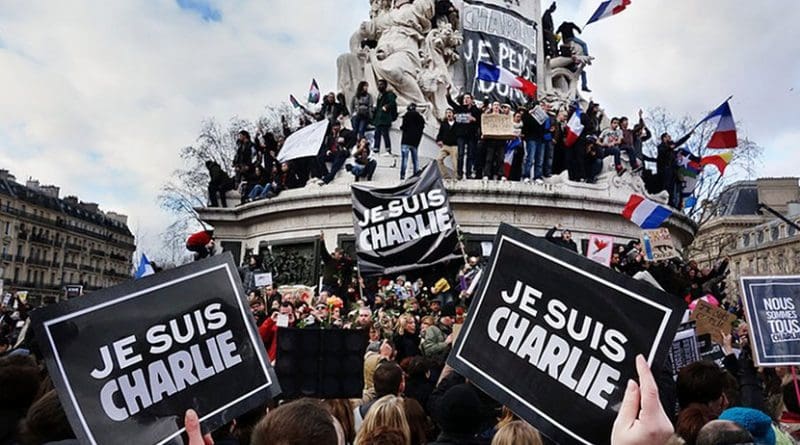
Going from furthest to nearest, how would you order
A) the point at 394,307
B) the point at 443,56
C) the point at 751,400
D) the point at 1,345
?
the point at 443,56 < the point at 394,307 < the point at 1,345 < the point at 751,400

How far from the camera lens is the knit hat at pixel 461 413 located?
3.56m

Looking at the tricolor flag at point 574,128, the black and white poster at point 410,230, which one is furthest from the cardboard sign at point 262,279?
the tricolor flag at point 574,128

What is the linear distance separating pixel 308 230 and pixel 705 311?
470 inches

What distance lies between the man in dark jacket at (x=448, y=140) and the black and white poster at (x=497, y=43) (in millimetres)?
4052

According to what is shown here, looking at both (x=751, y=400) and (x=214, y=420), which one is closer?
(x=214, y=420)

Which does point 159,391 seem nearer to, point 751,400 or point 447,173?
point 751,400

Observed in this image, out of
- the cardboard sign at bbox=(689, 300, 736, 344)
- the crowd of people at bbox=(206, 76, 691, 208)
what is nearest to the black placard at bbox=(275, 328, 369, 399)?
the cardboard sign at bbox=(689, 300, 736, 344)

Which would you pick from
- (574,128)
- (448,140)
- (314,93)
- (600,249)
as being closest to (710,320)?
(600,249)

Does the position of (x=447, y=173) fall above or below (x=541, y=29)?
below

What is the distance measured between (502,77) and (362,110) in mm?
4278

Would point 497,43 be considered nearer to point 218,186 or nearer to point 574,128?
point 574,128

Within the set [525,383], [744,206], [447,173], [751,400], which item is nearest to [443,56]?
[447,173]

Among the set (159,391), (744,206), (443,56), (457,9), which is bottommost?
(744,206)

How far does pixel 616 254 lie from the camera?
54.0 ft
